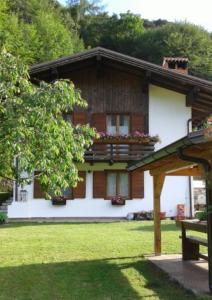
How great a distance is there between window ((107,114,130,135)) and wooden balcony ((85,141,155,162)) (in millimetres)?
823

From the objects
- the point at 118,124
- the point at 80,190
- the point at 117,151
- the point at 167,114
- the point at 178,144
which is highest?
the point at 167,114

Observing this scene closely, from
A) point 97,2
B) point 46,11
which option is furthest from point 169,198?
point 97,2

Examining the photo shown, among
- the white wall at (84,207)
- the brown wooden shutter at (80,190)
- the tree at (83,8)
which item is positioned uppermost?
the tree at (83,8)

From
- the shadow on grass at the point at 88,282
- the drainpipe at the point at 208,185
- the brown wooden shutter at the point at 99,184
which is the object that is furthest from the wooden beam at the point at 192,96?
the drainpipe at the point at 208,185

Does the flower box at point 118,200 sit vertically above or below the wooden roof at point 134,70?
below

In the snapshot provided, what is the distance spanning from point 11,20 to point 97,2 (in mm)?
23810

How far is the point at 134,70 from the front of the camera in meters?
17.9

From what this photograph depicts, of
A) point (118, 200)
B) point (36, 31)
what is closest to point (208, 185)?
point (118, 200)

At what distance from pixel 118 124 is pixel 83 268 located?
37.5 ft

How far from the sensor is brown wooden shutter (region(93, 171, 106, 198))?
1783 cm

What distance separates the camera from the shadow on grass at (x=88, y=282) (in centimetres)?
572

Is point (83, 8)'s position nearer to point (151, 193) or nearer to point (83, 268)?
point (151, 193)

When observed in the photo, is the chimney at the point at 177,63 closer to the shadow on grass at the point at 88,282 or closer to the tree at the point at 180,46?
the tree at the point at 180,46

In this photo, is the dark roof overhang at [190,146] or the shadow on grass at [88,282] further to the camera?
the shadow on grass at [88,282]
